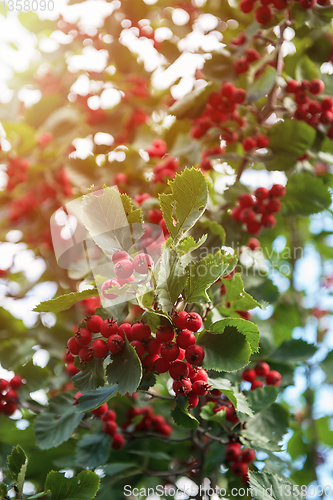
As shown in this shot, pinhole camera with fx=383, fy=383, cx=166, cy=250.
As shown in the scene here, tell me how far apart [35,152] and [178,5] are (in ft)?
5.34

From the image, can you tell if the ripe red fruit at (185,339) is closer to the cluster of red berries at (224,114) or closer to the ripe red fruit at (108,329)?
the ripe red fruit at (108,329)

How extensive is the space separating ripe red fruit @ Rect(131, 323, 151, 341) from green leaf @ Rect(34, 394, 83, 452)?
0.77 meters

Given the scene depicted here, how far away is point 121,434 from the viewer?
82.4 inches

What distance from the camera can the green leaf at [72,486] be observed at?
1.26 m

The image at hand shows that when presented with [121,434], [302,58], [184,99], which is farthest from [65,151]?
[121,434]

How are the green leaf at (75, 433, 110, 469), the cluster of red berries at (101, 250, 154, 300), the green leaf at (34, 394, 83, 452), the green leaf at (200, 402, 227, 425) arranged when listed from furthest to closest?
the green leaf at (75, 433, 110, 469) → the green leaf at (34, 394, 83, 452) → the green leaf at (200, 402, 227, 425) → the cluster of red berries at (101, 250, 154, 300)

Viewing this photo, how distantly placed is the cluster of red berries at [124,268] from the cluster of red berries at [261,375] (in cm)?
100

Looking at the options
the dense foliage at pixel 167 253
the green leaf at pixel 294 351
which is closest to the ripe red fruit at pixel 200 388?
the dense foliage at pixel 167 253

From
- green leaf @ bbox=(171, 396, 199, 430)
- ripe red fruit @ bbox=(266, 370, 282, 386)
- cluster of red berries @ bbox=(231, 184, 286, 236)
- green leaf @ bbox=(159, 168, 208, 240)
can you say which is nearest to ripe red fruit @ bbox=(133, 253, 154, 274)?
green leaf @ bbox=(159, 168, 208, 240)

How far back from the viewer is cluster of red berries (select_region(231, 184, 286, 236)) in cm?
209

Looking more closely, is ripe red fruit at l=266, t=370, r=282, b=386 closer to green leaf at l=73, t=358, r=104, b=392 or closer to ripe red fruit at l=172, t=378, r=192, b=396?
ripe red fruit at l=172, t=378, r=192, b=396

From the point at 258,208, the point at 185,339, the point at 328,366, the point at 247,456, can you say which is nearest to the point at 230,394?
the point at 185,339

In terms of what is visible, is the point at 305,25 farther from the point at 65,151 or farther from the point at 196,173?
the point at 65,151

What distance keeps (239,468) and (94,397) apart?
1.04 metres
